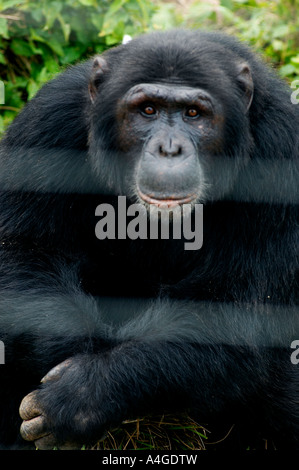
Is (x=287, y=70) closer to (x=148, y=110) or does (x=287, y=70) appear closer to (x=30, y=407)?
(x=148, y=110)

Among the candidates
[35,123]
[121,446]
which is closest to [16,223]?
[35,123]

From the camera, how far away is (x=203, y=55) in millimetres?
4129

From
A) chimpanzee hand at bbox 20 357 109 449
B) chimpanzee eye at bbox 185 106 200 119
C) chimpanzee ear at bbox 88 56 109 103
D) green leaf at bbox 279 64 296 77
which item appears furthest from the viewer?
green leaf at bbox 279 64 296 77

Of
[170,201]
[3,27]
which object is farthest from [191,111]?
[3,27]

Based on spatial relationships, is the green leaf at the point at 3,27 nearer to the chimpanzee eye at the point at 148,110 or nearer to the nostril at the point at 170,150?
the chimpanzee eye at the point at 148,110

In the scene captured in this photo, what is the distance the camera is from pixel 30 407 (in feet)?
12.9

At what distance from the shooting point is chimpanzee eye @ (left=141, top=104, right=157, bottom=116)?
13.2ft

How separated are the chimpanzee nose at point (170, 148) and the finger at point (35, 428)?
1406 millimetres

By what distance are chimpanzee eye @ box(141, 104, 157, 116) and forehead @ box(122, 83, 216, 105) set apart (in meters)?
0.05

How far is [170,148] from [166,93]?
312mm

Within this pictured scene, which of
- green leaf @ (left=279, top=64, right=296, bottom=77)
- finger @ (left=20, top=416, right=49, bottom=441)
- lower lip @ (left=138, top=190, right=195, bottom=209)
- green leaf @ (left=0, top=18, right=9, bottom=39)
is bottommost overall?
finger @ (left=20, top=416, right=49, bottom=441)

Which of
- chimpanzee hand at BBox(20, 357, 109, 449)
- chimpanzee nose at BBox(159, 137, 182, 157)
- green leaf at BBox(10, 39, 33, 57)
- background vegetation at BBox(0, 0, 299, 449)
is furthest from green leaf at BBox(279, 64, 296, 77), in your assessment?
chimpanzee hand at BBox(20, 357, 109, 449)

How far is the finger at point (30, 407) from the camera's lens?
3.90 m

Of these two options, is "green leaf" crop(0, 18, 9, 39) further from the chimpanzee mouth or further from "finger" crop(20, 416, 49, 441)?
"finger" crop(20, 416, 49, 441)
